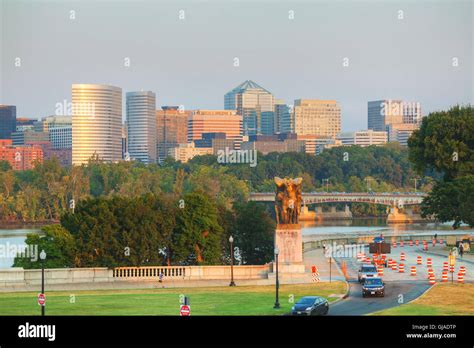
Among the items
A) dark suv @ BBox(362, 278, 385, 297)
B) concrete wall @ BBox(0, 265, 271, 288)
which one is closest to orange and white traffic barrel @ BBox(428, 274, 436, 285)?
dark suv @ BBox(362, 278, 385, 297)

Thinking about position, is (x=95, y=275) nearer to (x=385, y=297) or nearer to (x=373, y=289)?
(x=373, y=289)

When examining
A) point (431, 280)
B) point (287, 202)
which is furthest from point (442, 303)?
point (287, 202)

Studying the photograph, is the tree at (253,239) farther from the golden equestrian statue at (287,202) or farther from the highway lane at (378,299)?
the highway lane at (378,299)

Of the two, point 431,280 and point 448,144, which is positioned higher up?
point 448,144

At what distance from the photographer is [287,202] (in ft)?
230

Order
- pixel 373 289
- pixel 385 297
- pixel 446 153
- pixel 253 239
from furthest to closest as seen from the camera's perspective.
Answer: pixel 446 153 → pixel 253 239 → pixel 385 297 → pixel 373 289

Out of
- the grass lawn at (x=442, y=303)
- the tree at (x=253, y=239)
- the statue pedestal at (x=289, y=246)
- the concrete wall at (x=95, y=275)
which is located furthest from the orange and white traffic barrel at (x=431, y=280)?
the tree at (x=253, y=239)

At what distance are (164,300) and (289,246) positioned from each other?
14.6 meters
